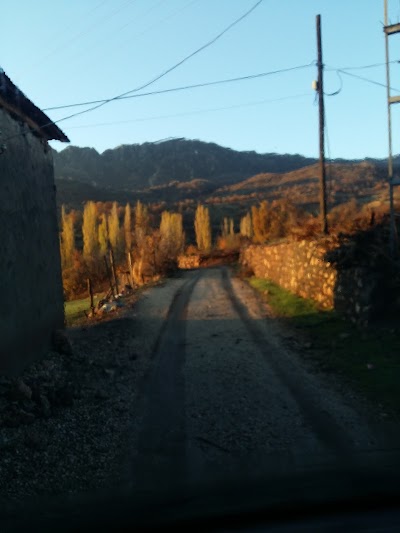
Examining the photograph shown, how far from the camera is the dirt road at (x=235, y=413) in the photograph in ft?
17.7

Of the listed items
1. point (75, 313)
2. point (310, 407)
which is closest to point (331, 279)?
point (310, 407)

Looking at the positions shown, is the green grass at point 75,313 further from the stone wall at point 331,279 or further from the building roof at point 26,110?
the stone wall at point 331,279

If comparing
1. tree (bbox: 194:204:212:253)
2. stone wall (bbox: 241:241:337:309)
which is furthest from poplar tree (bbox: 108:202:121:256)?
stone wall (bbox: 241:241:337:309)

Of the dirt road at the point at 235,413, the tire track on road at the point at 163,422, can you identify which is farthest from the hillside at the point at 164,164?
the tire track on road at the point at 163,422

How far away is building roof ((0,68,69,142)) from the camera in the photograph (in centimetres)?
850

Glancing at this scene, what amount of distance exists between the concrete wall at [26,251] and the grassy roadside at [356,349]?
5161 millimetres

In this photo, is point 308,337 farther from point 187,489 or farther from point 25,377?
point 187,489

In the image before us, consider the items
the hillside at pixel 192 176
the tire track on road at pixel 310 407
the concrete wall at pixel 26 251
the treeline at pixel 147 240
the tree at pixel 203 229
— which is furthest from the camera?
the hillside at pixel 192 176

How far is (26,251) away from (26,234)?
12.6 inches

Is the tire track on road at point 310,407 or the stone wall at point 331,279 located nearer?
the tire track on road at point 310,407

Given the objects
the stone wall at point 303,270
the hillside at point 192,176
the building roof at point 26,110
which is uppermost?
the hillside at point 192,176

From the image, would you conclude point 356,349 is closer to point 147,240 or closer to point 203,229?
point 147,240

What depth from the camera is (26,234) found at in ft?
31.7

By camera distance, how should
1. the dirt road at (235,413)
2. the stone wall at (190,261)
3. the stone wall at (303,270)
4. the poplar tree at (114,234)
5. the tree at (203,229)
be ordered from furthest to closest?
the tree at (203,229) → the poplar tree at (114,234) → the stone wall at (190,261) → the stone wall at (303,270) → the dirt road at (235,413)
